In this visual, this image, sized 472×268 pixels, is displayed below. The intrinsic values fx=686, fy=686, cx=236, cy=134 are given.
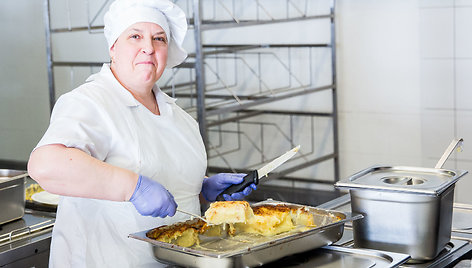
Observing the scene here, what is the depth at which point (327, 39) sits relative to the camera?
11.0 feet

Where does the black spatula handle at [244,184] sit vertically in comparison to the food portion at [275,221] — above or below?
above

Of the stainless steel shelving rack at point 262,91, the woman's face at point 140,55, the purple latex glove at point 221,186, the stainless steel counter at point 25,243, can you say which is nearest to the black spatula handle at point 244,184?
the purple latex glove at point 221,186

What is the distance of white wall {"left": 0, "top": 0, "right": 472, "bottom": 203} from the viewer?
9.83 feet

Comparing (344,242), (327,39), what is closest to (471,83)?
(327,39)

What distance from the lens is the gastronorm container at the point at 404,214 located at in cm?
123

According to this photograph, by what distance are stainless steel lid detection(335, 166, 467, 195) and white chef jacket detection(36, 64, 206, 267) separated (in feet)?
1.25

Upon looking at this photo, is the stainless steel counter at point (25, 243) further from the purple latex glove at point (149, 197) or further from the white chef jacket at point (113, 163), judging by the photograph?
the purple latex glove at point (149, 197)

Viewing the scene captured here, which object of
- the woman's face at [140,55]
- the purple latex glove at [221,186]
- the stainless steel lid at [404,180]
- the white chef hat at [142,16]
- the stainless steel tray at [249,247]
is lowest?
the stainless steel tray at [249,247]

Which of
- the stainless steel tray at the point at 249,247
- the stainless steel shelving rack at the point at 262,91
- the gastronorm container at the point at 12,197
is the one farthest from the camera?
the stainless steel shelving rack at the point at 262,91

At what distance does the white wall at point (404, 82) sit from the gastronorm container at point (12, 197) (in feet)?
6.16

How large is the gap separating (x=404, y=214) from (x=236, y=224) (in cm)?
31

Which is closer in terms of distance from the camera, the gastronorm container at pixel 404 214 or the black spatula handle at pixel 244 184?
the gastronorm container at pixel 404 214

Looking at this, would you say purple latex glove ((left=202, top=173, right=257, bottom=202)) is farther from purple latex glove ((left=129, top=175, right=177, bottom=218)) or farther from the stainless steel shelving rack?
the stainless steel shelving rack

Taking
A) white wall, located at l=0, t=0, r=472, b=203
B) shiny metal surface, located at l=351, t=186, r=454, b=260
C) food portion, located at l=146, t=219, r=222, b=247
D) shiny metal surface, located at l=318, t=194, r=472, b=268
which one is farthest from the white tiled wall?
food portion, located at l=146, t=219, r=222, b=247
